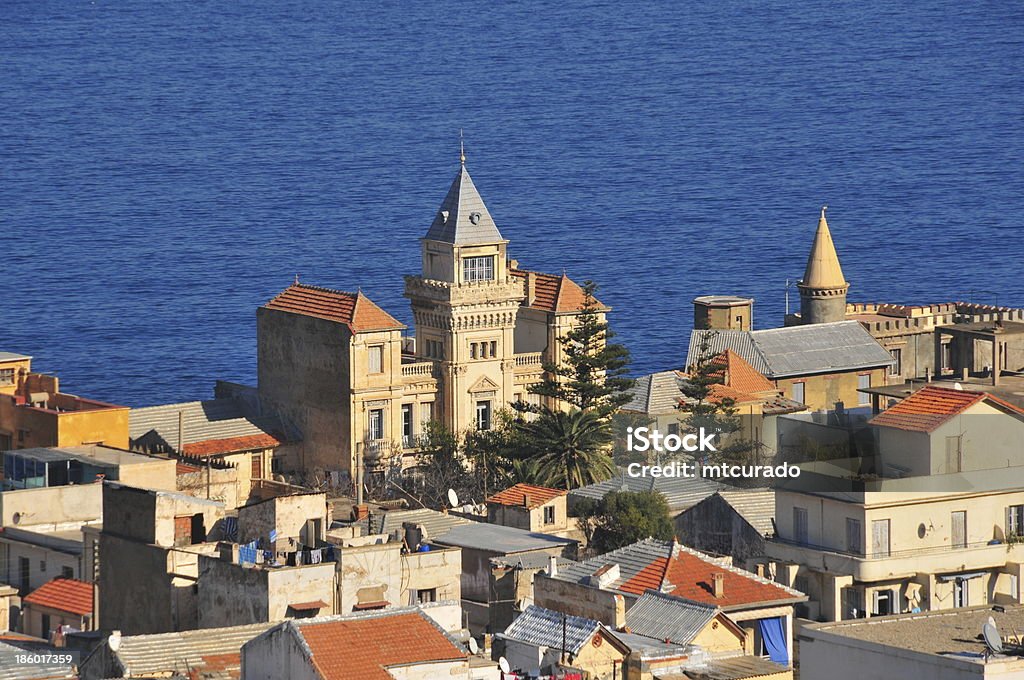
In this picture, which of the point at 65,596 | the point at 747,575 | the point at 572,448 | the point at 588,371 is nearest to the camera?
the point at 747,575

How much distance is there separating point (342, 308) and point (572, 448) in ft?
35.3

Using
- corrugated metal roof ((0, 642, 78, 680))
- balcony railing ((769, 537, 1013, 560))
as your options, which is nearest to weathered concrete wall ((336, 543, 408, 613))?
corrugated metal roof ((0, 642, 78, 680))

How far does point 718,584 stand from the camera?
208ft

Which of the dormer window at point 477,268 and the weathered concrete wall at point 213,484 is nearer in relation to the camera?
the weathered concrete wall at point 213,484

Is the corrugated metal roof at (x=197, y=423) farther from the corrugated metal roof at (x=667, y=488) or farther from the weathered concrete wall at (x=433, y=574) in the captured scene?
the weathered concrete wall at (x=433, y=574)

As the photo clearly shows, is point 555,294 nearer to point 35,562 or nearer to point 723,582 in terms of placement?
point 35,562

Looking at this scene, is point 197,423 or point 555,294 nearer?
point 197,423

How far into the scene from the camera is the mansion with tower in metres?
102

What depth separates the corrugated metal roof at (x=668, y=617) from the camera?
58.6 metres

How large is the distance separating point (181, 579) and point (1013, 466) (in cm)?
1926

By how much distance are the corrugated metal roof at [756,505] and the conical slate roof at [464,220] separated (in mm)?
25163

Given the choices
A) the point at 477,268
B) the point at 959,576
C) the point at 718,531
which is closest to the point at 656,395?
the point at 477,268

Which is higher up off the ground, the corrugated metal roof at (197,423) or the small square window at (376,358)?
the small square window at (376,358)

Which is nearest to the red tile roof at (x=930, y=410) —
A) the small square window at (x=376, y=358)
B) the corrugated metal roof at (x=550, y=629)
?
the corrugated metal roof at (x=550, y=629)
